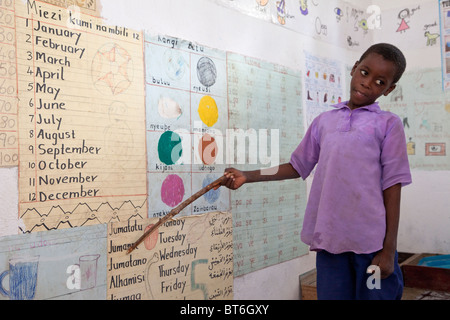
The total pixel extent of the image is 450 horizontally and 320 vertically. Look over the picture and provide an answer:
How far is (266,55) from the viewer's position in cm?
216

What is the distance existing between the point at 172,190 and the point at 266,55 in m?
0.93

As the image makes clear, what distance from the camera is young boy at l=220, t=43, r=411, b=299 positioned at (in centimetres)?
122

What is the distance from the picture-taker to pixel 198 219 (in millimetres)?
1748

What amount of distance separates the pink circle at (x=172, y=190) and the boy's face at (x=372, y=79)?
73 centimetres

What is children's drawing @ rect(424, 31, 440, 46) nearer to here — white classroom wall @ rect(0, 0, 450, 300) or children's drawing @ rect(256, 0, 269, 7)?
white classroom wall @ rect(0, 0, 450, 300)

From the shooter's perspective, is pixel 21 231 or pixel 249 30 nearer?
pixel 21 231

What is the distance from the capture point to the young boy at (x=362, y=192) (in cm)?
122

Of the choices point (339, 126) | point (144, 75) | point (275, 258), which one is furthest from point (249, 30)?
point (275, 258)

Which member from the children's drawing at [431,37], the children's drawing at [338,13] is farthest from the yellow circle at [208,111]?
the children's drawing at [431,37]

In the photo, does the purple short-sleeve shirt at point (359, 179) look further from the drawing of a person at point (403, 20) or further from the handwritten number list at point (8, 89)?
the drawing of a person at point (403, 20)

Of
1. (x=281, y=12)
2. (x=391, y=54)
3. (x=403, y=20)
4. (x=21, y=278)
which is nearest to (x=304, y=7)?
(x=281, y=12)

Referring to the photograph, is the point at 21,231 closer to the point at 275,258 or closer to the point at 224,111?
the point at 224,111

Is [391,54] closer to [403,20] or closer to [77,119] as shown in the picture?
[77,119]

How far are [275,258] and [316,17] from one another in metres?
1.47
